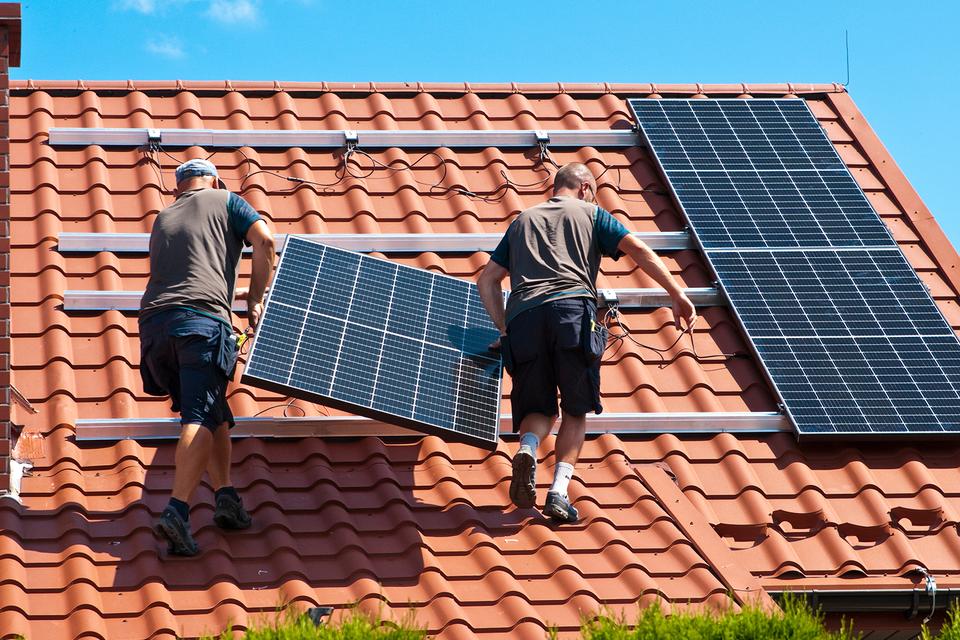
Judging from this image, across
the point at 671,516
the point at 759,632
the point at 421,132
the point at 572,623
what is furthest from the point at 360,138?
the point at 759,632

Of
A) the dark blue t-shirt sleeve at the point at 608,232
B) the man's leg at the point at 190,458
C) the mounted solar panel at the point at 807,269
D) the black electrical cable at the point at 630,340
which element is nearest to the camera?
the man's leg at the point at 190,458

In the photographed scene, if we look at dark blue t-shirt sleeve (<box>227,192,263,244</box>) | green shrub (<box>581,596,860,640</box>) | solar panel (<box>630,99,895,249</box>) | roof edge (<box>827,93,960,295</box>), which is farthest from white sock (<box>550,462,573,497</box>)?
roof edge (<box>827,93,960,295</box>)

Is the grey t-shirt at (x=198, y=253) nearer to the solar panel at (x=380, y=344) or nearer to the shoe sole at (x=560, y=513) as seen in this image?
the solar panel at (x=380, y=344)

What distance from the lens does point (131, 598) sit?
22.9ft

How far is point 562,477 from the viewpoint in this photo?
7.98 meters

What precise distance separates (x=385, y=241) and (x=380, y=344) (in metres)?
1.73

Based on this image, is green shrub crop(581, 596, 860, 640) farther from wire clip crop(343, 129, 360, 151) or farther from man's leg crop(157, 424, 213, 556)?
wire clip crop(343, 129, 360, 151)

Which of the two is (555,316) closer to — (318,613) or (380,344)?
(380,344)

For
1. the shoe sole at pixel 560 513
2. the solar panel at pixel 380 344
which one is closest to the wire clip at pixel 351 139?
the solar panel at pixel 380 344

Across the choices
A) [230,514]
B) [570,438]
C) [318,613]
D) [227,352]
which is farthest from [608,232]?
[318,613]

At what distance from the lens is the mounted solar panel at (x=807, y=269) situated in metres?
9.11

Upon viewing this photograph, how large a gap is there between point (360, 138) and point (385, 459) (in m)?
3.55

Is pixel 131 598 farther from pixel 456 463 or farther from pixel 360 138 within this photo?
pixel 360 138

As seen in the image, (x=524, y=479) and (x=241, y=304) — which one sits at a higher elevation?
(x=241, y=304)
